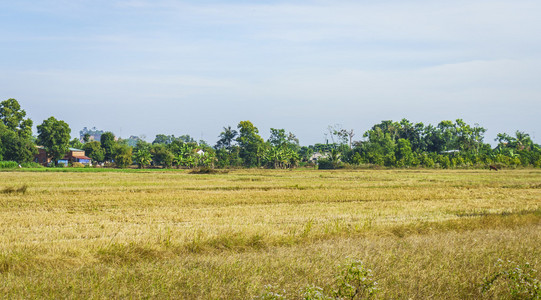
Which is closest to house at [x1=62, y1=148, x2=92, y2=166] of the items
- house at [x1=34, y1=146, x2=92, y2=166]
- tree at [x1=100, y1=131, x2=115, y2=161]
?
house at [x1=34, y1=146, x2=92, y2=166]

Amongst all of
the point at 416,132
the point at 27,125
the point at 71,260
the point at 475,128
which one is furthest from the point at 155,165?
the point at 71,260

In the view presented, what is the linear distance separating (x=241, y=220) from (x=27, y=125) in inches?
3856

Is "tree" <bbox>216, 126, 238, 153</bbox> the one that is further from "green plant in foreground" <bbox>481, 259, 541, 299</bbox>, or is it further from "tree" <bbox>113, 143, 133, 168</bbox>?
"green plant in foreground" <bbox>481, 259, 541, 299</bbox>

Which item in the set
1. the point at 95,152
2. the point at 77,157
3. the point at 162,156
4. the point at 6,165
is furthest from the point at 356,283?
the point at 95,152

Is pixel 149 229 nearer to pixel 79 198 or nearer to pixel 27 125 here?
pixel 79 198

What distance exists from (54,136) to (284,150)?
147 feet

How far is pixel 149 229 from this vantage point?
518 inches

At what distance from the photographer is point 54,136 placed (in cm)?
9106

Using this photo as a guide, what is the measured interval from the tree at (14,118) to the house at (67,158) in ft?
18.5

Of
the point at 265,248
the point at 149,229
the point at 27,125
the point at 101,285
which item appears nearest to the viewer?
the point at 101,285

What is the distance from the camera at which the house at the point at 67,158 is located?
3985 inches

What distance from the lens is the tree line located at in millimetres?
84812

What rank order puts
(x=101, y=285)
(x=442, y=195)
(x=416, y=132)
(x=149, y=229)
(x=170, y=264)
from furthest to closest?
(x=416, y=132), (x=442, y=195), (x=149, y=229), (x=170, y=264), (x=101, y=285)

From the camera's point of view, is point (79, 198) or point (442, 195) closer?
point (79, 198)
